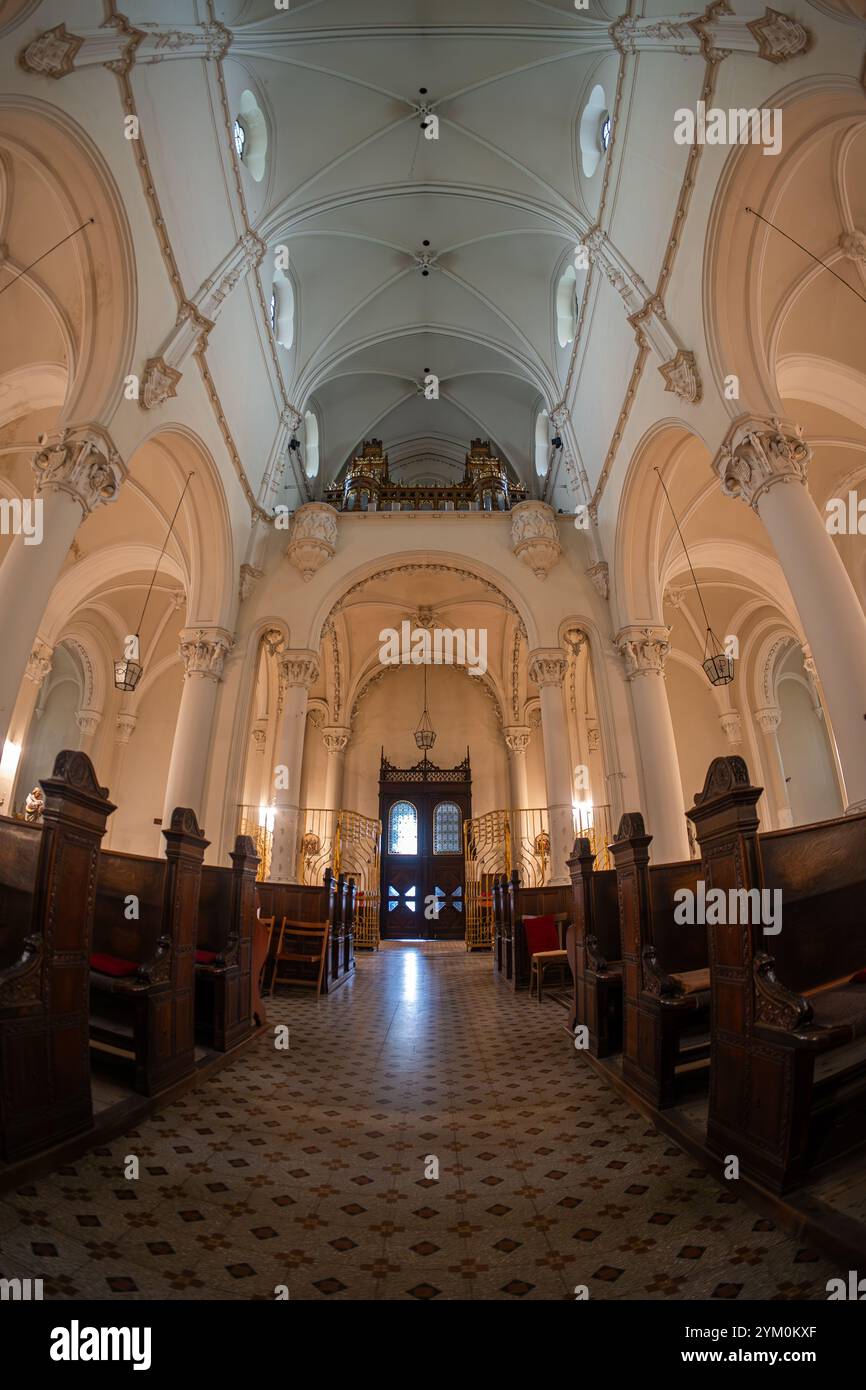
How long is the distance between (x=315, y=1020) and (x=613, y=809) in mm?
6641

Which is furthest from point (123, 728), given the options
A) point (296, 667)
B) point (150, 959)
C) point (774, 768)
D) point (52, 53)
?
point (774, 768)

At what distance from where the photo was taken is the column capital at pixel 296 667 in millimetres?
13109

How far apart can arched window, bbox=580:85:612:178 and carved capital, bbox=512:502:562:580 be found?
19.4 ft

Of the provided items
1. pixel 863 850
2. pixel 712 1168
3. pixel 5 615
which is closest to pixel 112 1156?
pixel 712 1168

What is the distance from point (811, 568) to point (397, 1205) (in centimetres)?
666

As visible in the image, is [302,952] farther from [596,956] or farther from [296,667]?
[296,667]

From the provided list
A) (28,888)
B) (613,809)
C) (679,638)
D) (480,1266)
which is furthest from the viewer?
(679,638)

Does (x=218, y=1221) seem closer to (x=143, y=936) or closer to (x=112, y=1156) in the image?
(x=112, y=1156)

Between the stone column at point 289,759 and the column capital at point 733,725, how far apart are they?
11.2 meters

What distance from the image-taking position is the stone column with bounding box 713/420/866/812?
20.1 ft

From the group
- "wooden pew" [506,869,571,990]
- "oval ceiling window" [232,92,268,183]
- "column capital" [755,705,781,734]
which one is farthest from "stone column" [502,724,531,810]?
"oval ceiling window" [232,92,268,183]

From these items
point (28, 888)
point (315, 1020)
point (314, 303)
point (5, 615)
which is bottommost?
point (315, 1020)

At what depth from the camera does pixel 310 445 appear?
17547mm
